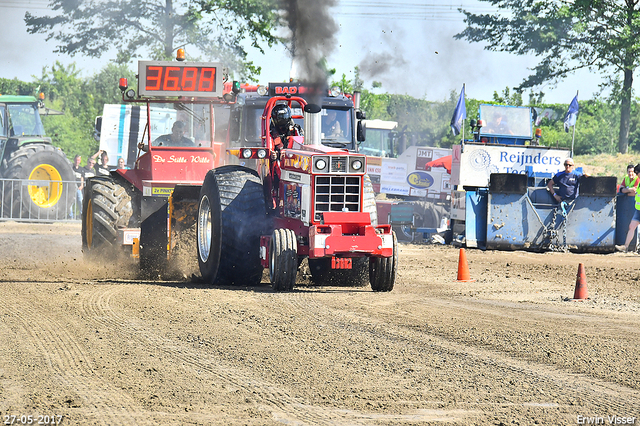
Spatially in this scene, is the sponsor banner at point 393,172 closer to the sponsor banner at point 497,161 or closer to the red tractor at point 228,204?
the sponsor banner at point 497,161

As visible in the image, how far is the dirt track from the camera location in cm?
454

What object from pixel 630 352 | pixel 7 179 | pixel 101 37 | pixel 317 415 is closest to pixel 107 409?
pixel 317 415

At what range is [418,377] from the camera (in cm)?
529

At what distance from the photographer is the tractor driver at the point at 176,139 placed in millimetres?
11258

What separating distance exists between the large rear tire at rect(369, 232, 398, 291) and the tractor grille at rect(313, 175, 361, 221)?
65cm

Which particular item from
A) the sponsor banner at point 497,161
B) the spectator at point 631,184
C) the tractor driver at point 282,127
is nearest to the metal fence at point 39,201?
the sponsor banner at point 497,161

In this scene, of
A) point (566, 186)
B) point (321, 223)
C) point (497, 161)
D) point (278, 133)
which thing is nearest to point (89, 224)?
point (278, 133)

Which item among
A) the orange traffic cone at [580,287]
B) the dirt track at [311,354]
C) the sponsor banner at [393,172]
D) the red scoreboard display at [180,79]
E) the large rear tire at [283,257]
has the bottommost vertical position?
the dirt track at [311,354]

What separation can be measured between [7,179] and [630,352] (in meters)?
17.3

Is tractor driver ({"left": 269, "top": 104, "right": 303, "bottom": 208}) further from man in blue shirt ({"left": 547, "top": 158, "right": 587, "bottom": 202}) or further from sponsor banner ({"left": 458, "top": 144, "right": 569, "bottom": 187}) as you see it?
sponsor banner ({"left": 458, "top": 144, "right": 569, "bottom": 187})

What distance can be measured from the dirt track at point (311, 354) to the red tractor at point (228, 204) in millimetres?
494

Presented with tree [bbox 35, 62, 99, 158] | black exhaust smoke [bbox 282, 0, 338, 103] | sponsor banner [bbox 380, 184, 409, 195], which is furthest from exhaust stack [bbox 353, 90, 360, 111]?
tree [bbox 35, 62, 99, 158]

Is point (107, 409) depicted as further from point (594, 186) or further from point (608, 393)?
point (594, 186)

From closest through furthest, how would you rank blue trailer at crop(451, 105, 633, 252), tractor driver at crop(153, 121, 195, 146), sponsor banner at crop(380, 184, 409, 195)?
1. tractor driver at crop(153, 121, 195, 146)
2. blue trailer at crop(451, 105, 633, 252)
3. sponsor banner at crop(380, 184, 409, 195)
